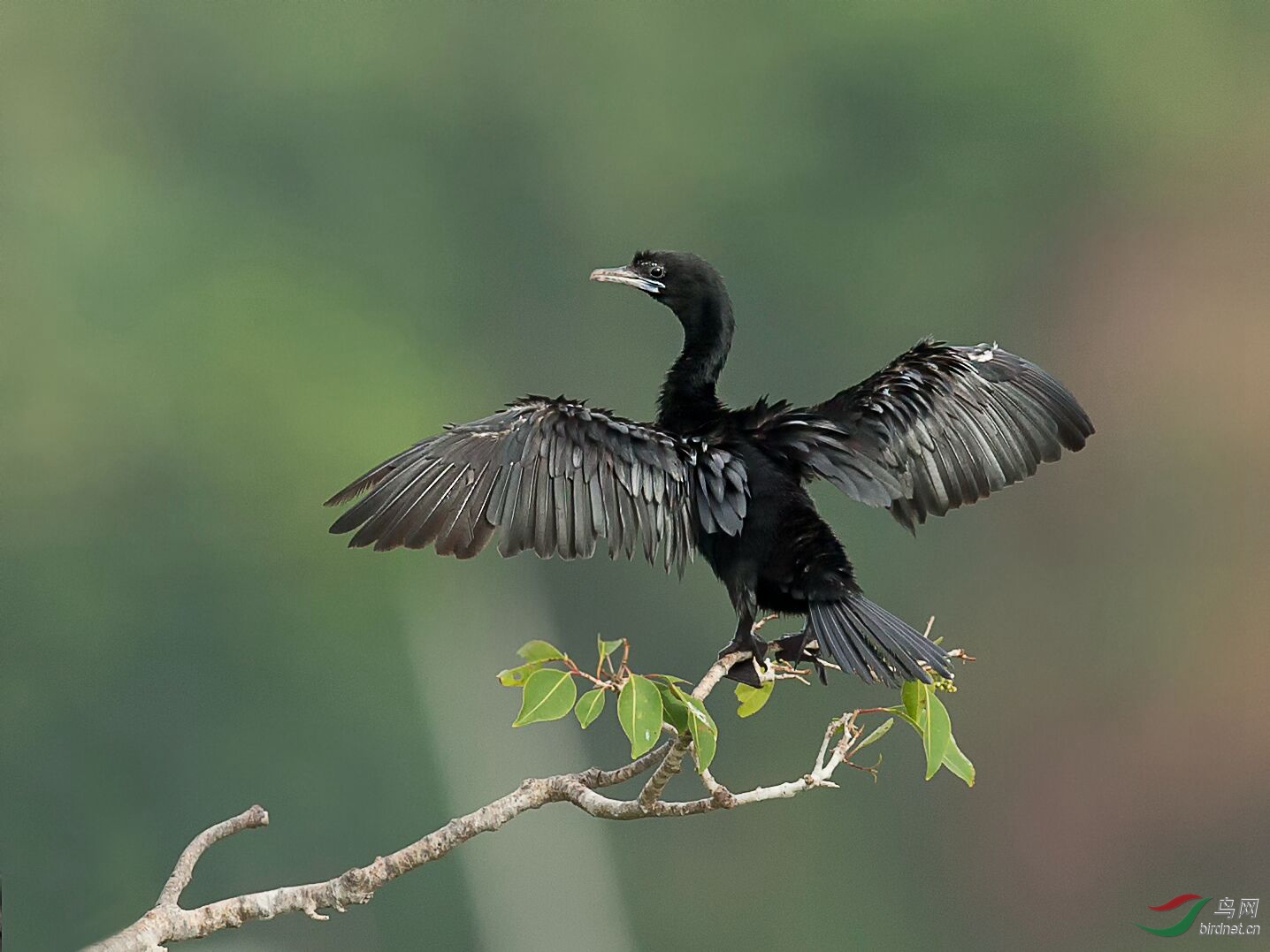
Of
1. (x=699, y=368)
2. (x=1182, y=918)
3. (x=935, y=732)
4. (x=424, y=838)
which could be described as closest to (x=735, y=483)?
(x=699, y=368)

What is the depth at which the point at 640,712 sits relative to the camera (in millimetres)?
1442

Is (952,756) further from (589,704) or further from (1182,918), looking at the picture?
(1182,918)

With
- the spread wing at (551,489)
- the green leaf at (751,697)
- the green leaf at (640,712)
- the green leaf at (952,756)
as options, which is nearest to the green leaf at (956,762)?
the green leaf at (952,756)

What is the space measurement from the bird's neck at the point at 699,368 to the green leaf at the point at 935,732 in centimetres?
69

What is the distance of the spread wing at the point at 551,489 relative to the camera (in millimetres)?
1869

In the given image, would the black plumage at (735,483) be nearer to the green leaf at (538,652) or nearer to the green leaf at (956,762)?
the green leaf at (956,762)

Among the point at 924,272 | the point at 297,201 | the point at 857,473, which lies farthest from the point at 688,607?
the point at 857,473

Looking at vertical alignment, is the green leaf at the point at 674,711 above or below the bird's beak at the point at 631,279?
below

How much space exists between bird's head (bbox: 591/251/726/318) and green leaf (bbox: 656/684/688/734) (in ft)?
3.06

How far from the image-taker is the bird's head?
236 centimetres

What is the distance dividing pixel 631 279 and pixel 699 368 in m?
0.19

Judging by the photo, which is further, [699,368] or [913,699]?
[699,368]

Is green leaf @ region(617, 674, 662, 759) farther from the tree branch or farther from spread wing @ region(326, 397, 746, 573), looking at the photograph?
spread wing @ region(326, 397, 746, 573)

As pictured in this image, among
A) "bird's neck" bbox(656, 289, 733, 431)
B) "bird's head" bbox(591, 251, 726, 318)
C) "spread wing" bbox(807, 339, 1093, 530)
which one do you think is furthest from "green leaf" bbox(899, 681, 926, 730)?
"bird's head" bbox(591, 251, 726, 318)
